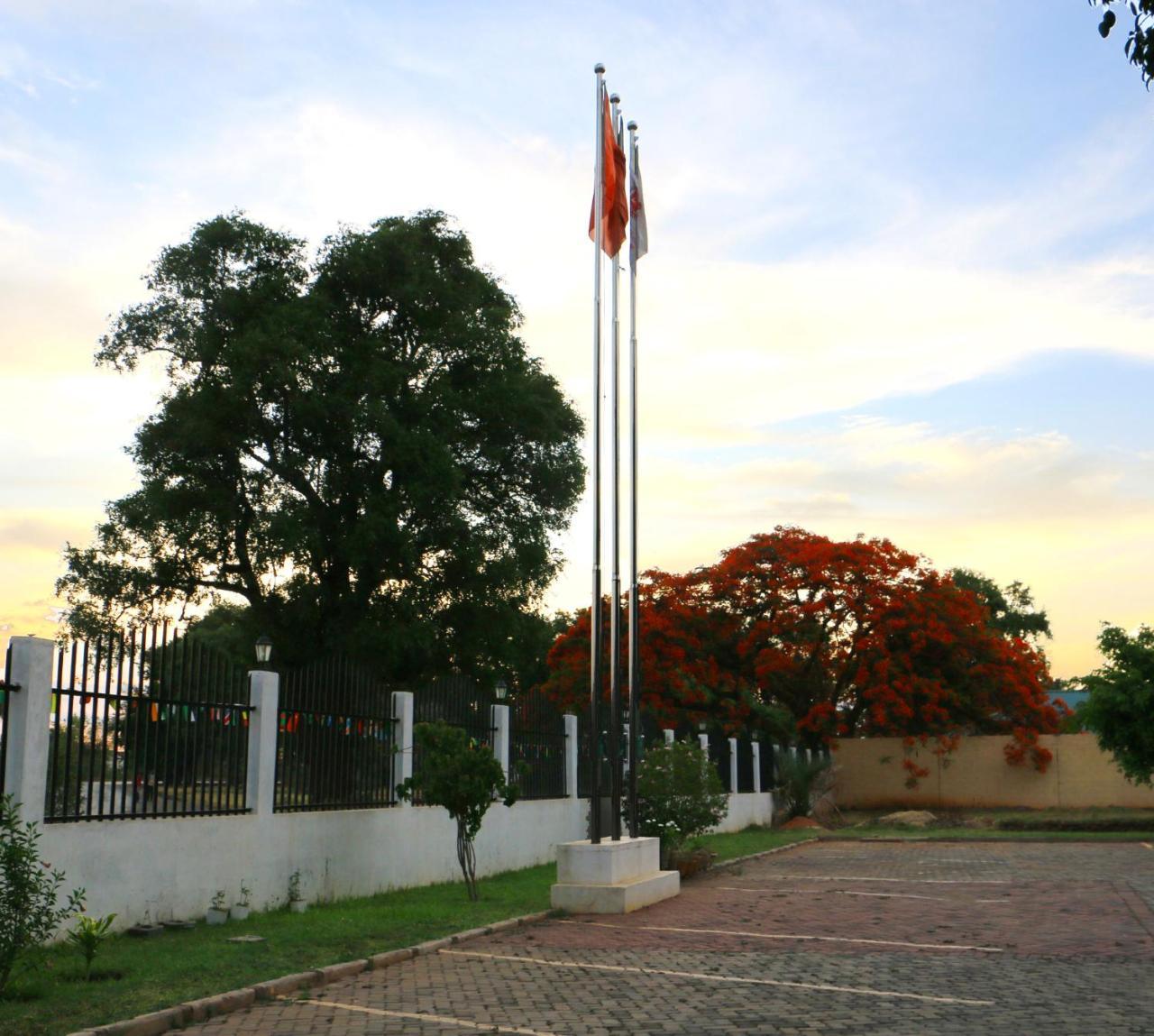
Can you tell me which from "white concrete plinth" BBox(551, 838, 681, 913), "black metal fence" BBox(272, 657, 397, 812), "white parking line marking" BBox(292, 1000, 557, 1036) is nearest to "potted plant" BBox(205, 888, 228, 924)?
"black metal fence" BBox(272, 657, 397, 812)

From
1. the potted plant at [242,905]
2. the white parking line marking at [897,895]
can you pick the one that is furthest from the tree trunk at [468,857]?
the white parking line marking at [897,895]

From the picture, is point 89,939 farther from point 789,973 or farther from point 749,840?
point 749,840

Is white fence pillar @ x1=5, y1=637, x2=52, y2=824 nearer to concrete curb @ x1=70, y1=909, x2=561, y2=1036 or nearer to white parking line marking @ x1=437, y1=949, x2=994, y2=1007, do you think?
concrete curb @ x1=70, y1=909, x2=561, y2=1036

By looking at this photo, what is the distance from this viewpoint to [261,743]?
12734 millimetres

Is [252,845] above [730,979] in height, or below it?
above

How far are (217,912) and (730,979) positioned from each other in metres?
4.82

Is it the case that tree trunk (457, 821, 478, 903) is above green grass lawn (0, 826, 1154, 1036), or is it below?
above

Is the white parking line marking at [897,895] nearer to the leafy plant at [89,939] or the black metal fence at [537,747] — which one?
the black metal fence at [537,747]

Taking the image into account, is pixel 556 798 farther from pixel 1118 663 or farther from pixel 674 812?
pixel 1118 663

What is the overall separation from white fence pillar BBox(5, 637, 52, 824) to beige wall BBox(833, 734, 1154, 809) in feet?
105

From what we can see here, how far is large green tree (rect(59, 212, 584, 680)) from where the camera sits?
2823 centimetres

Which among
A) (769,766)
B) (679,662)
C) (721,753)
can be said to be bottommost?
(769,766)

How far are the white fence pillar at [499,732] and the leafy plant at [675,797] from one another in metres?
1.89

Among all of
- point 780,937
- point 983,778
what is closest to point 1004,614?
point 983,778
